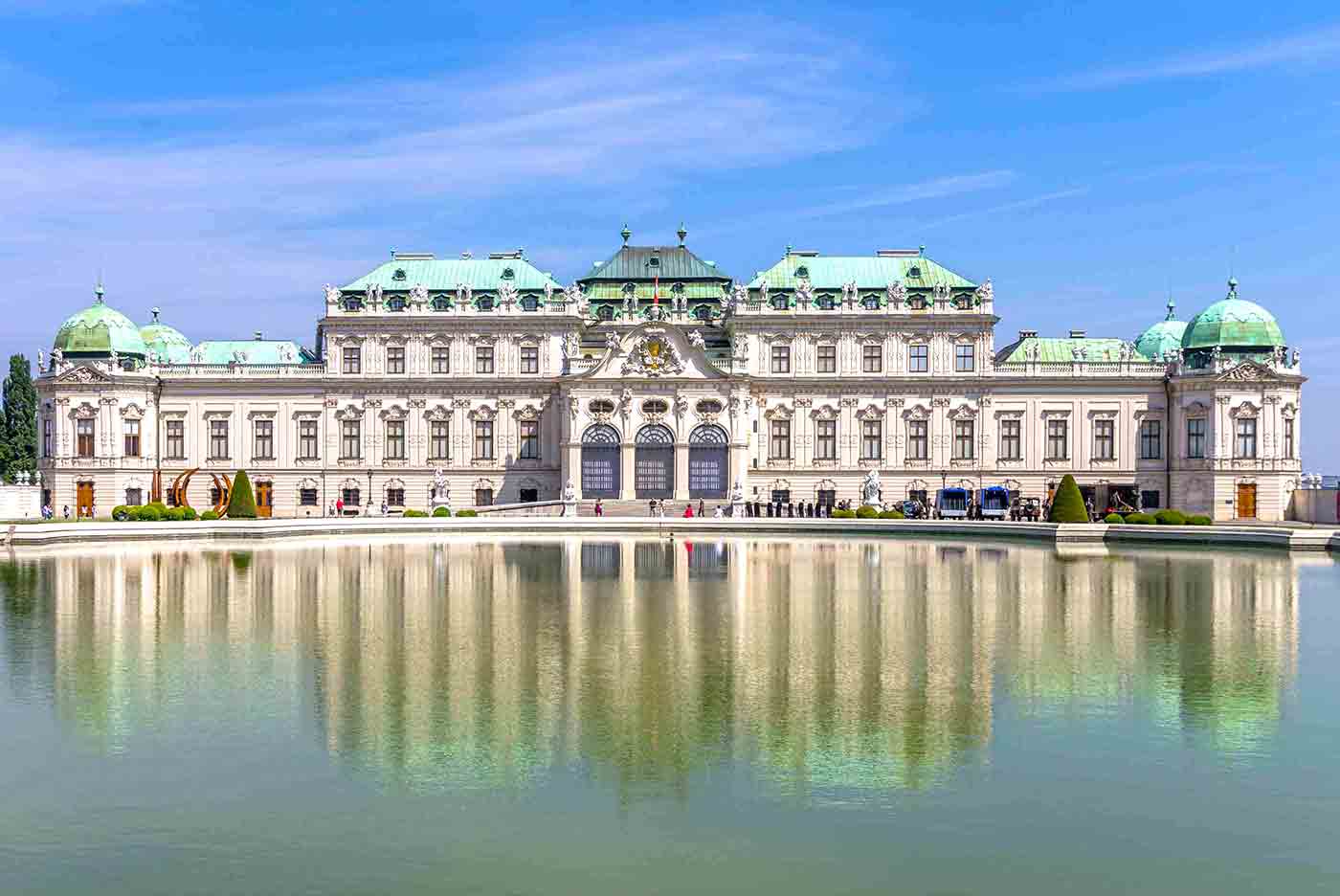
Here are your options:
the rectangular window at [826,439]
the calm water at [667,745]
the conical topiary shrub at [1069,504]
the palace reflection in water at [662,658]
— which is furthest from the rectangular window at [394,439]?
the calm water at [667,745]

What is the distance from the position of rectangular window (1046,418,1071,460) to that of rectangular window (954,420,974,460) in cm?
538

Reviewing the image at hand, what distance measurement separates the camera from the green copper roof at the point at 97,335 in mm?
90938

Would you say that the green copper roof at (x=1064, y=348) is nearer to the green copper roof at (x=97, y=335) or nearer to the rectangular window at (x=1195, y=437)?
the rectangular window at (x=1195, y=437)

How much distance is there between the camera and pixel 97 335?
91125mm

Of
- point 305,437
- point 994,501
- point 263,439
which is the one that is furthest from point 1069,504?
point 263,439

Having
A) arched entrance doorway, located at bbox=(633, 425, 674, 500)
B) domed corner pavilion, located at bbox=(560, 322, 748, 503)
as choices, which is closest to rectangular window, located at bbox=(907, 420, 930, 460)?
domed corner pavilion, located at bbox=(560, 322, 748, 503)

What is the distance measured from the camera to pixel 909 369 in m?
91.4

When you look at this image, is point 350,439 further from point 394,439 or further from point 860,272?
point 860,272

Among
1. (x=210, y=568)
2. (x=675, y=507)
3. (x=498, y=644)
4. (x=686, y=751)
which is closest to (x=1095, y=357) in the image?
(x=675, y=507)

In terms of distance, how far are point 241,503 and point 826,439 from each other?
1542 inches

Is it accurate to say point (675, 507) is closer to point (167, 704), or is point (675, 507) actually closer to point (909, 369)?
point (909, 369)

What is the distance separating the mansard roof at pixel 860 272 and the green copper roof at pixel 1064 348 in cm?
755

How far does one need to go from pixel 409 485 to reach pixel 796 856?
263ft

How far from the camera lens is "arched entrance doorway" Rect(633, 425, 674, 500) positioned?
88.8m
